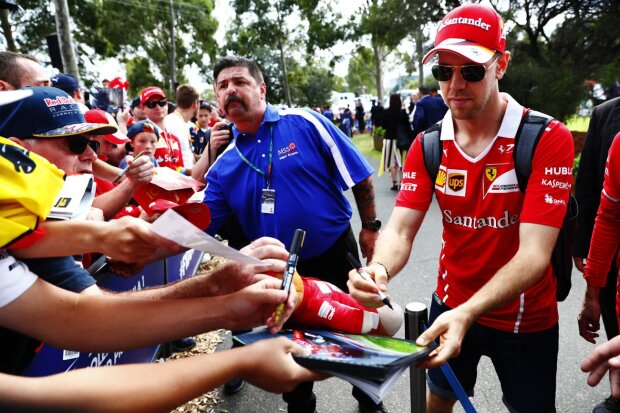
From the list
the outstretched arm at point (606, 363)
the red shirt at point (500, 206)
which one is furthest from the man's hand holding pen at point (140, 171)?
the outstretched arm at point (606, 363)

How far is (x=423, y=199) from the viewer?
2.10m

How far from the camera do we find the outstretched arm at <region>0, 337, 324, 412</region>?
87 cm

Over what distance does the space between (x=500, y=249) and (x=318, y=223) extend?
1244 millimetres

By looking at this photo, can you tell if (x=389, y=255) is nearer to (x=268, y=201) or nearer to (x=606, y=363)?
(x=606, y=363)

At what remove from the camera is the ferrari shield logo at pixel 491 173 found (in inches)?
73.5

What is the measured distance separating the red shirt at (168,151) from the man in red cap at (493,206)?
354 cm

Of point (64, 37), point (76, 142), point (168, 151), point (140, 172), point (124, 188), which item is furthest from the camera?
point (64, 37)

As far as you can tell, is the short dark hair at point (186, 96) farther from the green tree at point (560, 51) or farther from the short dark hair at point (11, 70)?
the green tree at point (560, 51)

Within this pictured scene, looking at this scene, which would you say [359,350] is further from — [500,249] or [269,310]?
[500,249]

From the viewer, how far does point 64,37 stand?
8.58 metres

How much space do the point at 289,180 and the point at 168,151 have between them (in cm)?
286

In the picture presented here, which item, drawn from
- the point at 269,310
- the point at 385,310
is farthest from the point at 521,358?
the point at 269,310

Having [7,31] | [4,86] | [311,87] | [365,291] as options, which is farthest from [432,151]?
[311,87]

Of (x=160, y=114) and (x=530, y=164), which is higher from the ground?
(x=160, y=114)
